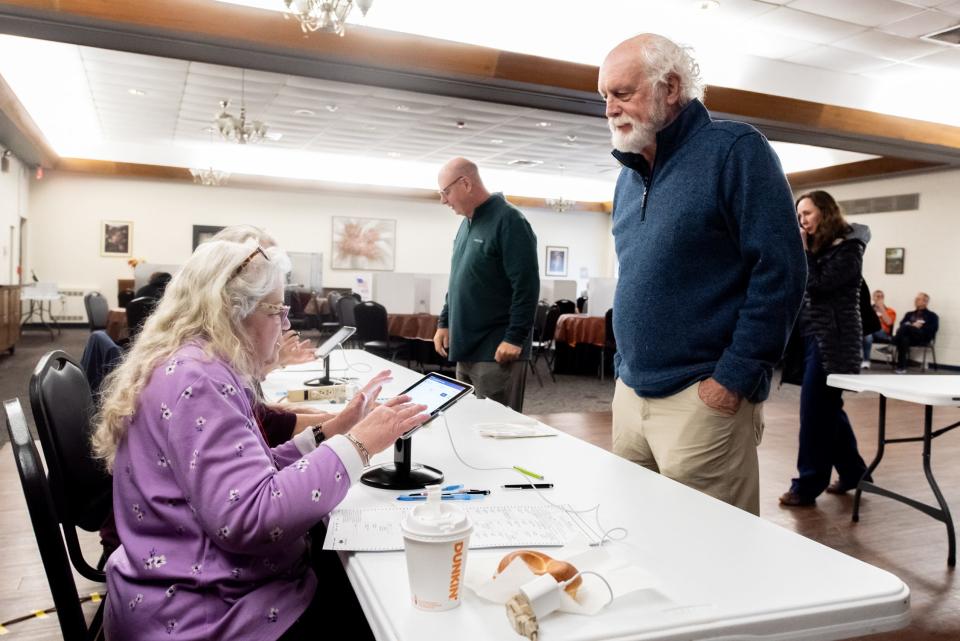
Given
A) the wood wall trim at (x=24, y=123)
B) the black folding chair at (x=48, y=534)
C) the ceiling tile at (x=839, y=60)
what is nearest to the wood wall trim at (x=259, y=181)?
the wood wall trim at (x=24, y=123)

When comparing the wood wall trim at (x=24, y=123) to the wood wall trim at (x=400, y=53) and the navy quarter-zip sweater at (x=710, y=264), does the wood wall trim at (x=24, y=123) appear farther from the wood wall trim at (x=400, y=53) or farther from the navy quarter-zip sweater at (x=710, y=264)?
the navy quarter-zip sweater at (x=710, y=264)

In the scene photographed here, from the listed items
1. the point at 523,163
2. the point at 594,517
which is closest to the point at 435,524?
the point at 594,517

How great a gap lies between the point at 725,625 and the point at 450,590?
0.34 metres

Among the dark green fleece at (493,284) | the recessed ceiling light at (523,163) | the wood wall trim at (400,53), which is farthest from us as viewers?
the recessed ceiling light at (523,163)

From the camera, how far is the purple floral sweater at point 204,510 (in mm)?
999

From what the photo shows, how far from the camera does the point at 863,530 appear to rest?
316 cm

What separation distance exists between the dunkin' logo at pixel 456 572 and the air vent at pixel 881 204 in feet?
37.1

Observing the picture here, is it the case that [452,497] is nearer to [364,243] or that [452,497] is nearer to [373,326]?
[373,326]

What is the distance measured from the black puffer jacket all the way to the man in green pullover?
1.39m

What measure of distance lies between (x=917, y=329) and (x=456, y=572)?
10.9 metres

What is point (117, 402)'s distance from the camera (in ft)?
3.59

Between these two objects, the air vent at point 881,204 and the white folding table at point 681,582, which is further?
the air vent at point 881,204

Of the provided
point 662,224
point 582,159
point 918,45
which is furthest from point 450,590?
point 582,159

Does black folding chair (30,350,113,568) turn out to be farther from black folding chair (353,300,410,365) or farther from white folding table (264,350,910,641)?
black folding chair (353,300,410,365)
